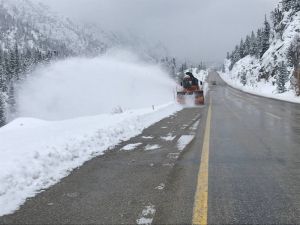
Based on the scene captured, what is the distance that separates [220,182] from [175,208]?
4.91ft

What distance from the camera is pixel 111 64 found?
46719 millimetres

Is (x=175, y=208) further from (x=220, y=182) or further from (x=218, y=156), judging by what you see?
(x=218, y=156)

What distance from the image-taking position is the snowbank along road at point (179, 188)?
455cm

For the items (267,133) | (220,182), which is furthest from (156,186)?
(267,133)

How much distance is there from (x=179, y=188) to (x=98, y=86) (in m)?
39.6

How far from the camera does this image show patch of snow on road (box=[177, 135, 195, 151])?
31.6 ft

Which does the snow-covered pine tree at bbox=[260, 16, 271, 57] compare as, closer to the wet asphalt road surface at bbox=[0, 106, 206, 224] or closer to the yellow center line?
the wet asphalt road surface at bbox=[0, 106, 206, 224]

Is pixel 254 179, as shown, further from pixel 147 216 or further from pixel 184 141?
pixel 184 141

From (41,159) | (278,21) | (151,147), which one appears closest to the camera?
(41,159)

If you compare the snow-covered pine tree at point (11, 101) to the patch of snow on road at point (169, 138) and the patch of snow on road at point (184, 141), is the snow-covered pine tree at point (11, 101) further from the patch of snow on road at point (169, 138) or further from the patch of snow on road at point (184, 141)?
the patch of snow on road at point (184, 141)

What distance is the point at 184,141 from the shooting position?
1069cm

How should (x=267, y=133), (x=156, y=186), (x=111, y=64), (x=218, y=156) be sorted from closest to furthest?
(x=156, y=186), (x=218, y=156), (x=267, y=133), (x=111, y=64)

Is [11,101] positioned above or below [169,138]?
below

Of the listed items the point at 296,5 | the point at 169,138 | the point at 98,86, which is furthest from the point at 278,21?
the point at 169,138
